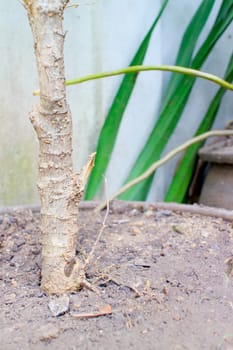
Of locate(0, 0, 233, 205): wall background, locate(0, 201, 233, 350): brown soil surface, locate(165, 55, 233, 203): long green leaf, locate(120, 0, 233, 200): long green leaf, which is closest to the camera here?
locate(0, 201, 233, 350): brown soil surface

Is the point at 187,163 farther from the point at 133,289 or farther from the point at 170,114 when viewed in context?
the point at 133,289

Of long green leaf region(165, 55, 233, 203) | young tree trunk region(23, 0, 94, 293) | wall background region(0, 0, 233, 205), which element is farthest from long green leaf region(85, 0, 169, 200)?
young tree trunk region(23, 0, 94, 293)

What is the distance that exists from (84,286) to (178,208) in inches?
16.0

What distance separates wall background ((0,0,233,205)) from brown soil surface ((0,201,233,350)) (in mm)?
291

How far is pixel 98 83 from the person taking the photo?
1423mm

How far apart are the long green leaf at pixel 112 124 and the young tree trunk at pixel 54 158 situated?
0.58 m

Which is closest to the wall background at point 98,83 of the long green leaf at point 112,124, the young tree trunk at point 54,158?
the long green leaf at point 112,124

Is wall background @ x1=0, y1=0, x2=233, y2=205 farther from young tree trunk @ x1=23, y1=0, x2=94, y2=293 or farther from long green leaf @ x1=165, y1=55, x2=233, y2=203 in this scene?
young tree trunk @ x1=23, y1=0, x2=94, y2=293

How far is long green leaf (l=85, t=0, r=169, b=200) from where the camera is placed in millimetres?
1348

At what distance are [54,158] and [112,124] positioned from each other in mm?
666

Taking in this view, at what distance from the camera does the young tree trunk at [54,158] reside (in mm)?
678

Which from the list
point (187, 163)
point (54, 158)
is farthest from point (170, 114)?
point (54, 158)

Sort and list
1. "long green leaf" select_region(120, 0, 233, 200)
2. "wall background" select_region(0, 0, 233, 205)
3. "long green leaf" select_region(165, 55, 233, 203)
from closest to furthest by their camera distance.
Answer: "wall background" select_region(0, 0, 233, 205), "long green leaf" select_region(120, 0, 233, 200), "long green leaf" select_region(165, 55, 233, 203)

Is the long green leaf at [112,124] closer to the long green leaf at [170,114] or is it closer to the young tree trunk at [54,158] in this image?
the long green leaf at [170,114]
